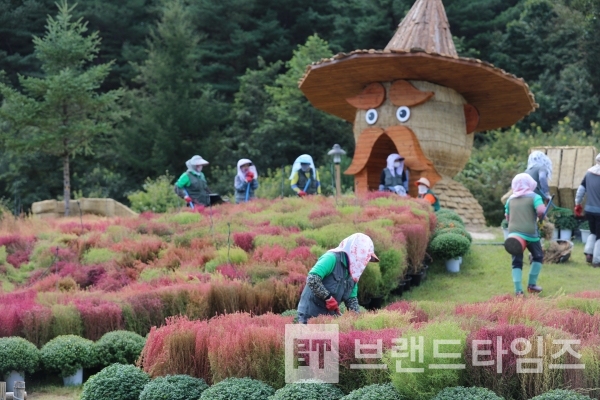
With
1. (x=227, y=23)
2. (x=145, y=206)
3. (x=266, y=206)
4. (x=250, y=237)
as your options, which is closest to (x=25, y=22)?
(x=227, y=23)

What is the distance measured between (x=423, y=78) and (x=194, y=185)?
650cm

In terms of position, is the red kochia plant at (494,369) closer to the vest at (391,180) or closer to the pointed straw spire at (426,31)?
the vest at (391,180)

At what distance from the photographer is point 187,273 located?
12148 mm

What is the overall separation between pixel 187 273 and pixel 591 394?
7135 mm

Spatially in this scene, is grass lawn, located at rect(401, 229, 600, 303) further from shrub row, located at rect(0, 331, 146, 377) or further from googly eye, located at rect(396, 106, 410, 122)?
googly eye, located at rect(396, 106, 410, 122)

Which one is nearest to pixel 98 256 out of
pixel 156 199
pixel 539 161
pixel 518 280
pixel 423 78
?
pixel 518 280

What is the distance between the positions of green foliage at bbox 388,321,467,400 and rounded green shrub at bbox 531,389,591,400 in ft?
2.09

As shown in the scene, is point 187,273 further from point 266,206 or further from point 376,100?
point 376,100

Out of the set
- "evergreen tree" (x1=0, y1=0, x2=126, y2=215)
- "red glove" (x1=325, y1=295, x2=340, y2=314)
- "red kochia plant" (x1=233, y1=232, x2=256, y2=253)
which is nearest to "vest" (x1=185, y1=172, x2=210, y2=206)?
"red kochia plant" (x1=233, y1=232, x2=256, y2=253)

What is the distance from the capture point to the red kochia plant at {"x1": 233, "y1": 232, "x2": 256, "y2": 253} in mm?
13703

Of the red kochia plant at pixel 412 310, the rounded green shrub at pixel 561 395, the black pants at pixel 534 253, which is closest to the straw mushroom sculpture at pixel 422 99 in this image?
the black pants at pixel 534 253

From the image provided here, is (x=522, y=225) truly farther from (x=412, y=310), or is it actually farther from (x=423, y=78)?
(x=423, y=78)

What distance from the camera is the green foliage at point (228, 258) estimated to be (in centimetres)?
1248

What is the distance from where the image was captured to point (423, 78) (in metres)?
21.0
